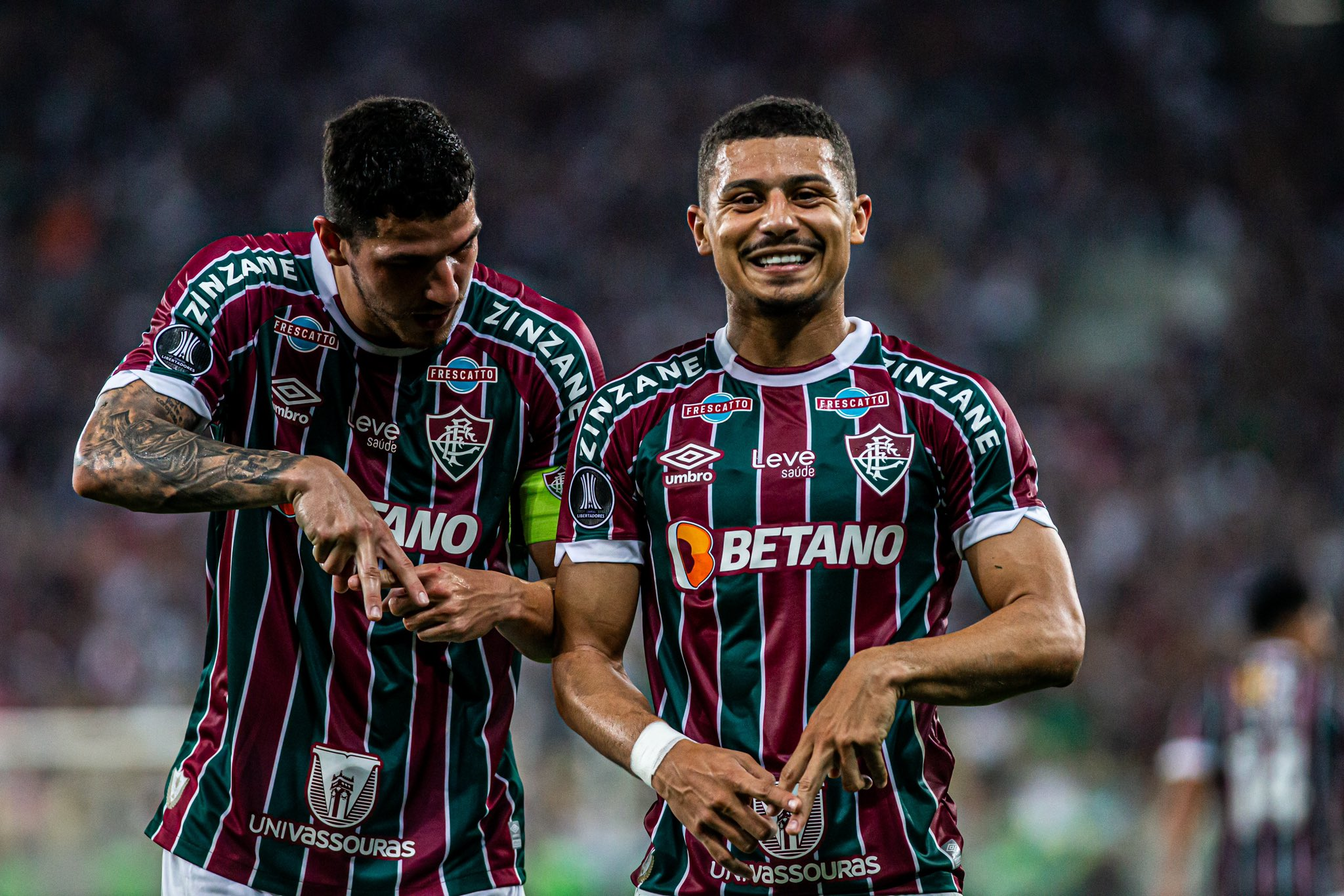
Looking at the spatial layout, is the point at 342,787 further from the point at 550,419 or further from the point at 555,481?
the point at 550,419

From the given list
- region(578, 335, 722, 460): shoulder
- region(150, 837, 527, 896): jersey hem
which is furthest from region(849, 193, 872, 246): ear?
region(150, 837, 527, 896): jersey hem

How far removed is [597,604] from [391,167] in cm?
104

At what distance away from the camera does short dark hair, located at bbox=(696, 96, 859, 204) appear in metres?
3.18

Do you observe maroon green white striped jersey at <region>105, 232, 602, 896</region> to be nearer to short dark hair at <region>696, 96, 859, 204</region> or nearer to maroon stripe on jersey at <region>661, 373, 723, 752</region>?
maroon stripe on jersey at <region>661, 373, 723, 752</region>

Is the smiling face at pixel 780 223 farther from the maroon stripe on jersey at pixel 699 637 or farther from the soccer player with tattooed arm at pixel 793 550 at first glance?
the maroon stripe on jersey at pixel 699 637

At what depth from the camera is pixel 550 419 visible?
3.45 m

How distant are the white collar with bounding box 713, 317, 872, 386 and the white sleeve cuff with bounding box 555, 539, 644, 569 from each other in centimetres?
44

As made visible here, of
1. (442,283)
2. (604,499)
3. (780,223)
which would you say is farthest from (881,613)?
(442,283)

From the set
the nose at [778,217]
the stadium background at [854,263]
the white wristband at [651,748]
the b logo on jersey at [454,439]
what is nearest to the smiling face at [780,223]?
the nose at [778,217]

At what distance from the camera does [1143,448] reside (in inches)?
495

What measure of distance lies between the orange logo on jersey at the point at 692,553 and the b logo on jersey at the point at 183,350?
110 centimetres

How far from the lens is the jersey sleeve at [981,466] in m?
2.97

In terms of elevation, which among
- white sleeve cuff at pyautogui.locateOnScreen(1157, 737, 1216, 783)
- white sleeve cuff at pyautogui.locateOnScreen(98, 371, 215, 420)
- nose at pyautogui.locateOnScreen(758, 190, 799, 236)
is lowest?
white sleeve cuff at pyautogui.locateOnScreen(1157, 737, 1216, 783)

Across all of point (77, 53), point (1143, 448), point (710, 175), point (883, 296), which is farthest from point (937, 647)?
point (77, 53)
